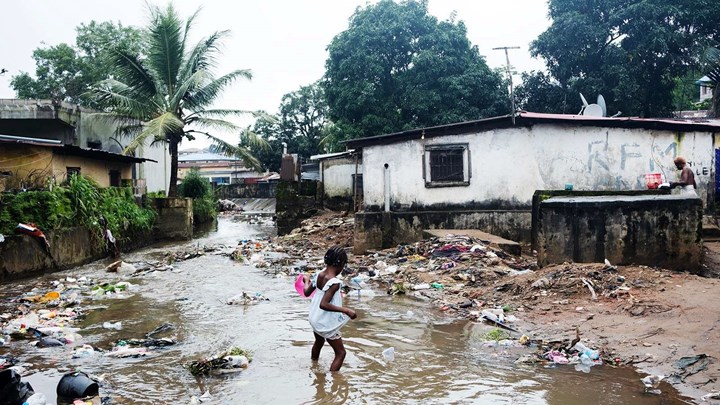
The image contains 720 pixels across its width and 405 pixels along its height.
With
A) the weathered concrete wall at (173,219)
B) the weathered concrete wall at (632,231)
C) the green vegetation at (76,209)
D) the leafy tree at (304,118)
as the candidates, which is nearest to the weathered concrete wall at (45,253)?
the green vegetation at (76,209)

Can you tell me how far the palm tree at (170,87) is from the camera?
19.8 meters

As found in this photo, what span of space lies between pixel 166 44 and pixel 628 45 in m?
17.0

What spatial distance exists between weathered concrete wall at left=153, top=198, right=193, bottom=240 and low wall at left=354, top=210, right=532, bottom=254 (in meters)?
9.75

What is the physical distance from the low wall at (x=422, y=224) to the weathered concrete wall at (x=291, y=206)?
29.1 feet

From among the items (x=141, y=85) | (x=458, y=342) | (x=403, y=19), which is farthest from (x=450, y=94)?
(x=458, y=342)

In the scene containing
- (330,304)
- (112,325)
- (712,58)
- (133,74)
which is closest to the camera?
(330,304)

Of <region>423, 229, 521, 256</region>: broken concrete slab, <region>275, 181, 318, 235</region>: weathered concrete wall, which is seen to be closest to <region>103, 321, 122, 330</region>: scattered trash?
<region>423, 229, 521, 256</region>: broken concrete slab

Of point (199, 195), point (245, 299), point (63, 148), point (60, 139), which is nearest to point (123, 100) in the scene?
point (60, 139)

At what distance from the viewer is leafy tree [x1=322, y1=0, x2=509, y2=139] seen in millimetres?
23094

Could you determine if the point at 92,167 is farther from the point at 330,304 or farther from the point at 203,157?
the point at 203,157

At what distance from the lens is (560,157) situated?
1270 cm

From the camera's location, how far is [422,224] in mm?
13383

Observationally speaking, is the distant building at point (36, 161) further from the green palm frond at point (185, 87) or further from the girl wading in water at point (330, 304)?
the girl wading in water at point (330, 304)

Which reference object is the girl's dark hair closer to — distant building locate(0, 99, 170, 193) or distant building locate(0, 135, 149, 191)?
distant building locate(0, 135, 149, 191)
